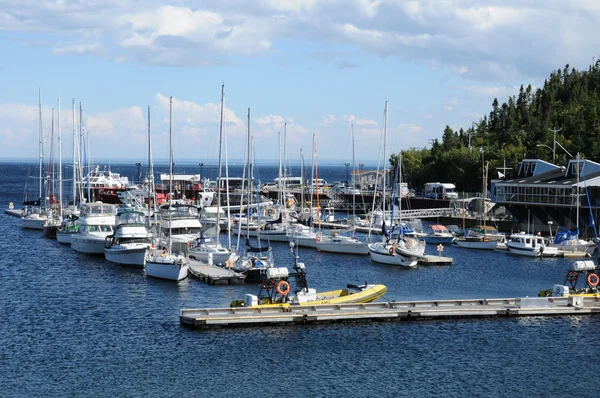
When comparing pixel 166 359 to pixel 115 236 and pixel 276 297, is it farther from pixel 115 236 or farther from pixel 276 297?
pixel 115 236

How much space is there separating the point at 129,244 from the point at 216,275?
41.0 feet

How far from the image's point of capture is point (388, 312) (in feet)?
155

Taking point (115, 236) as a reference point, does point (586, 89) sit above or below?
above

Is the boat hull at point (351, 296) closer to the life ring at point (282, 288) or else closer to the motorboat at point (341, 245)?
the life ring at point (282, 288)

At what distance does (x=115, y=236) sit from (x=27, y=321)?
74.8ft

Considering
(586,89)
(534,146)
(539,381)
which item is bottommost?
(539,381)

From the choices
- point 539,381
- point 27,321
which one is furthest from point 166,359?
point 539,381

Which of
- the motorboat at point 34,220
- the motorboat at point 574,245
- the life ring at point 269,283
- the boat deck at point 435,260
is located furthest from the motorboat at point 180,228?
the motorboat at point 574,245

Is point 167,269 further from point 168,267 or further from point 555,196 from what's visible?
point 555,196

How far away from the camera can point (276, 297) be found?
47.9m

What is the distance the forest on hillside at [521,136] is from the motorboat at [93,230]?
6369 centimetres

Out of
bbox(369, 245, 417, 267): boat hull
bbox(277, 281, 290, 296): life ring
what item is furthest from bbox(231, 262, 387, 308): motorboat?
bbox(369, 245, 417, 267): boat hull

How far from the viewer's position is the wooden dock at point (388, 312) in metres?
44.9

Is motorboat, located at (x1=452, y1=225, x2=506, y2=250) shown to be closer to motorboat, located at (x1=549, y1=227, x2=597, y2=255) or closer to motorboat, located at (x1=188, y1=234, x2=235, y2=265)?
motorboat, located at (x1=549, y1=227, x2=597, y2=255)
